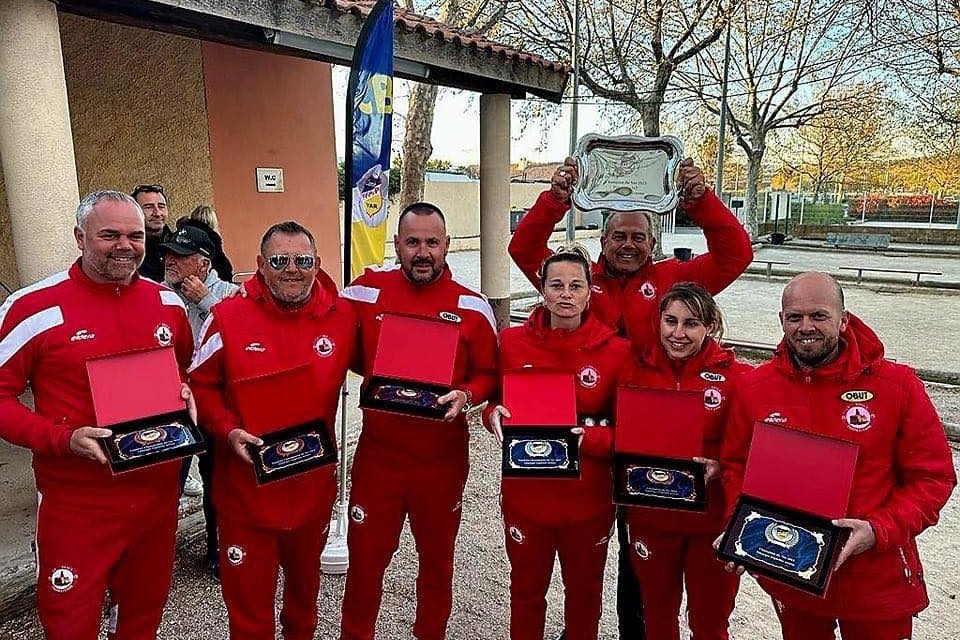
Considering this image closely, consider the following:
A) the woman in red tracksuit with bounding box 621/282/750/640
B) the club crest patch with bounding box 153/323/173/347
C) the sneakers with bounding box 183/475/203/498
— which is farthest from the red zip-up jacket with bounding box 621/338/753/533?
the sneakers with bounding box 183/475/203/498

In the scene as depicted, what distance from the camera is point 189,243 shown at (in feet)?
11.6

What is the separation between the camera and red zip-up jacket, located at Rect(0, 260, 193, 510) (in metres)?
2.37

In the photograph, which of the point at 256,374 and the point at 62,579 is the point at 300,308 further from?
the point at 62,579

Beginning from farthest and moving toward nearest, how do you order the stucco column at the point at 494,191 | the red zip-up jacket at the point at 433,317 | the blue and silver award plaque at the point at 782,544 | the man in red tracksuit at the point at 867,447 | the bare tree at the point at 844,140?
the bare tree at the point at 844,140 < the stucco column at the point at 494,191 < the red zip-up jacket at the point at 433,317 < the man in red tracksuit at the point at 867,447 < the blue and silver award plaque at the point at 782,544

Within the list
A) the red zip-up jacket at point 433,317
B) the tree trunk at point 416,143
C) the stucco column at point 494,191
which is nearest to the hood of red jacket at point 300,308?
the red zip-up jacket at point 433,317

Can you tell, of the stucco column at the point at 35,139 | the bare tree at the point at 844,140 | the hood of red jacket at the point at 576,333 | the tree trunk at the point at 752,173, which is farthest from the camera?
the tree trunk at the point at 752,173

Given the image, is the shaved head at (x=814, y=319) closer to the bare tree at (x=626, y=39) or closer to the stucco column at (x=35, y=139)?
the stucco column at (x=35, y=139)

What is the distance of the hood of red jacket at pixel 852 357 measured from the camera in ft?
7.21

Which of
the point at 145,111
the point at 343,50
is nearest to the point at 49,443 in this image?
the point at 343,50

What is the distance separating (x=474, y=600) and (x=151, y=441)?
220 centimetres

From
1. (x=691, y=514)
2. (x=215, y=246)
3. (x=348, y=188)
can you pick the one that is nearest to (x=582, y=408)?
(x=691, y=514)

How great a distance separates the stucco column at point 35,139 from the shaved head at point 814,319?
11.9ft

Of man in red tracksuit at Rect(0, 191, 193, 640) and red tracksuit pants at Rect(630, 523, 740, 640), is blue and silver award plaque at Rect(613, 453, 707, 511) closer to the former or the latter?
red tracksuit pants at Rect(630, 523, 740, 640)

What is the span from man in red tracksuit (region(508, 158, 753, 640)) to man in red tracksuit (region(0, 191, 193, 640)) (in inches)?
69.9
